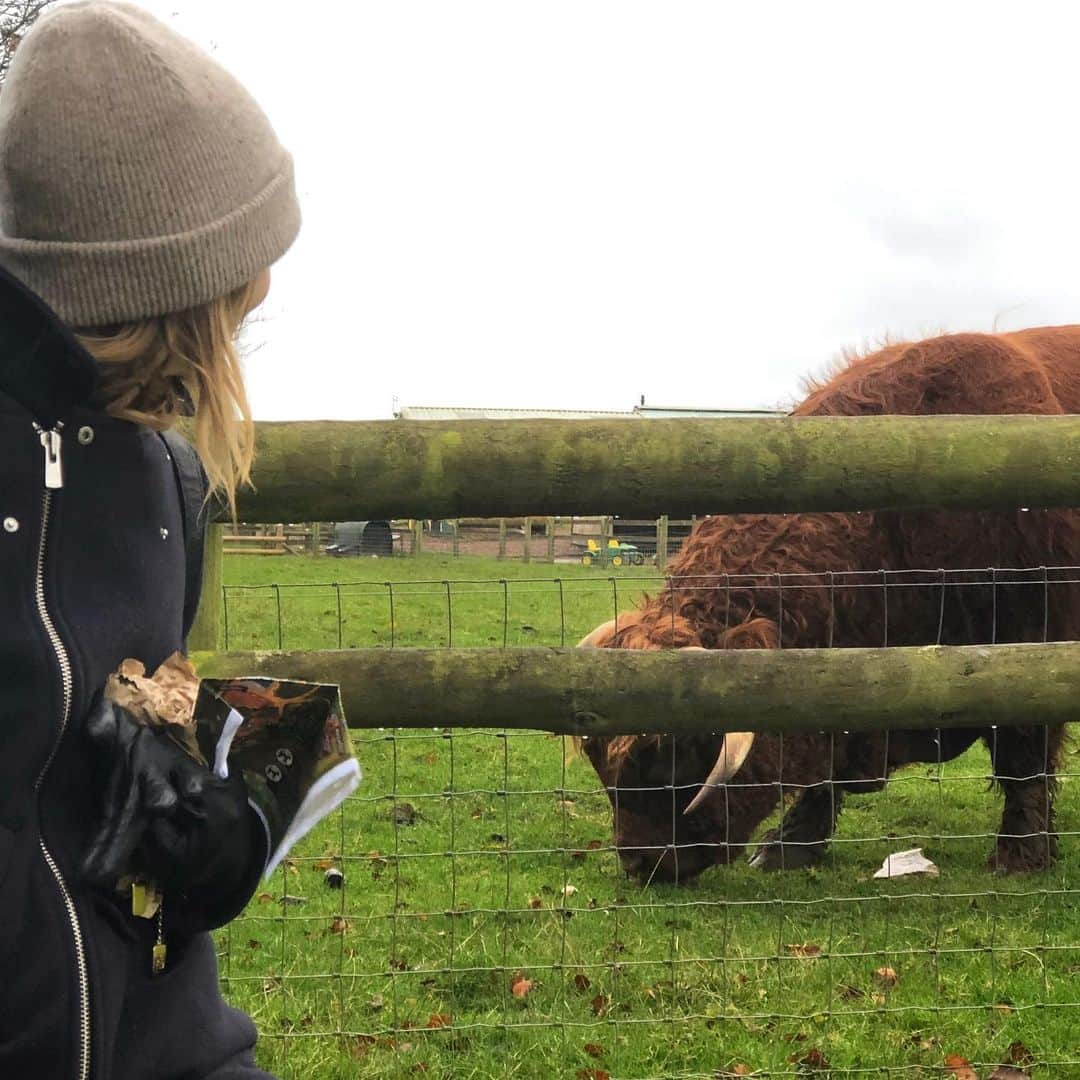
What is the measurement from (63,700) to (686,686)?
1.97 metres

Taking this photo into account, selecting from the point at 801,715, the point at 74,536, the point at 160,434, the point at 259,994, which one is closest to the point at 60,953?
the point at 74,536

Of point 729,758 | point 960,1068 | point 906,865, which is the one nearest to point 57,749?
point 960,1068

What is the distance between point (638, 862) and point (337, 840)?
5.86 feet

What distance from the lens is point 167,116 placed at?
161cm

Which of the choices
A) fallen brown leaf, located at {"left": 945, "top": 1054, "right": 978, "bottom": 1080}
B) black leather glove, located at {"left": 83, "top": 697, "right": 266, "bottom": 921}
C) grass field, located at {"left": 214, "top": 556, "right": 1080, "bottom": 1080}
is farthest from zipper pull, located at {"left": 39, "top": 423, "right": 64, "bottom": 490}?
fallen brown leaf, located at {"left": 945, "top": 1054, "right": 978, "bottom": 1080}

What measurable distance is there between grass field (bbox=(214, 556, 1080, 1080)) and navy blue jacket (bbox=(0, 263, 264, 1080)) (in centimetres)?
179

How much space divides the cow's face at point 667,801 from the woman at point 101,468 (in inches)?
→ 158

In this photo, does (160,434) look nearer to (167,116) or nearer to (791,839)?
(167,116)

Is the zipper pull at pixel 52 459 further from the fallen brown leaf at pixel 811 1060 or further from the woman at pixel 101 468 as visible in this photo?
the fallen brown leaf at pixel 811 1060

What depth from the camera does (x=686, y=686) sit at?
10.7 feet

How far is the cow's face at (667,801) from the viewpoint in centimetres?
563

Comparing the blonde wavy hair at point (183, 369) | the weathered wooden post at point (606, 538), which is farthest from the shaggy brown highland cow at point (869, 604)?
the weathered wooden post at point (606, 538)

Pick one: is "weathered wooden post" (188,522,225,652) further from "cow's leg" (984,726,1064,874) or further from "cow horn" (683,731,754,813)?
"cow's leg" (984,726,1064,874)

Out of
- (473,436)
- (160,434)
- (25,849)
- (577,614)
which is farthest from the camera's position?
(577,614)
